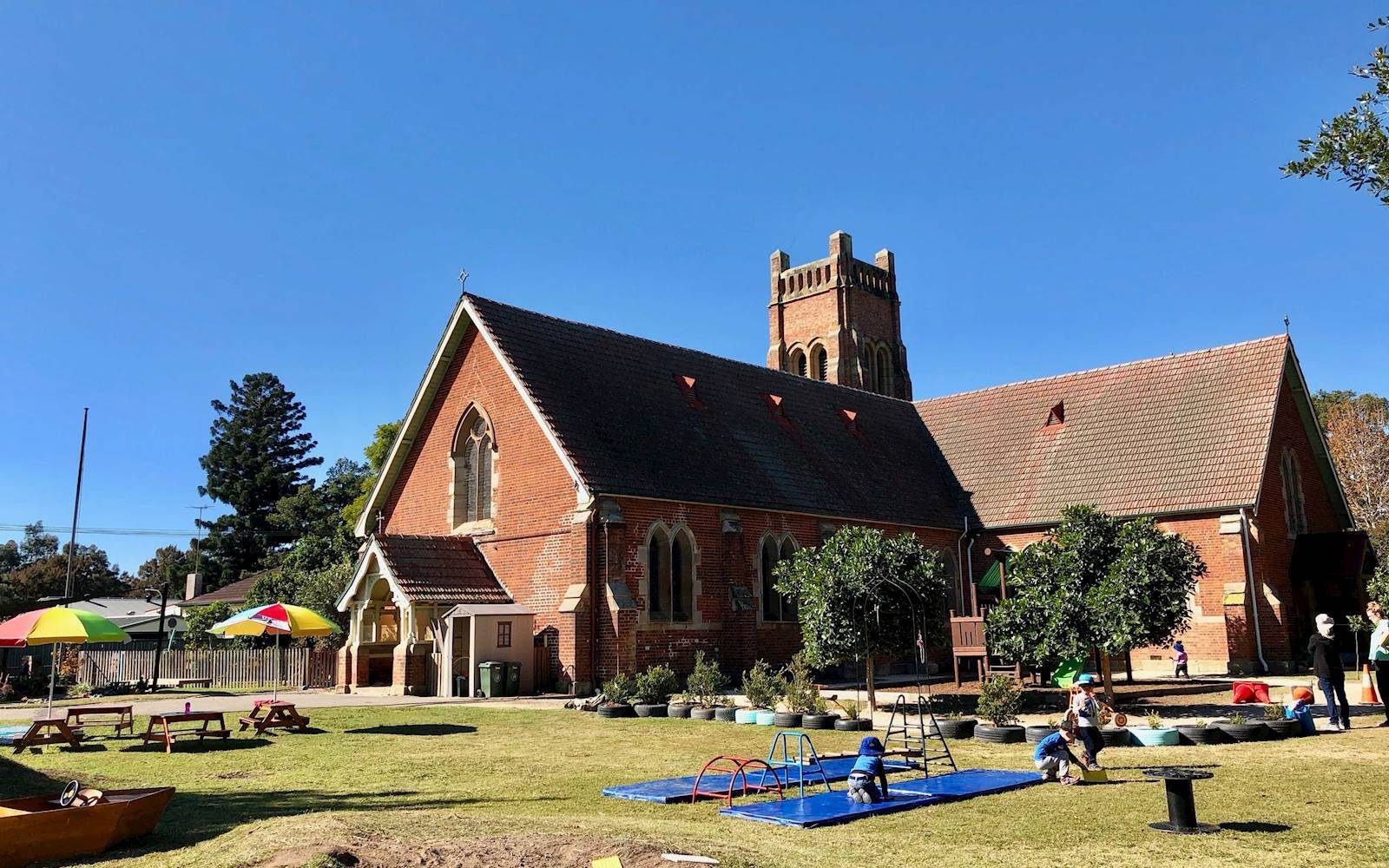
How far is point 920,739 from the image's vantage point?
15.3 m

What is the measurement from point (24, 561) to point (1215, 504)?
132400 mm

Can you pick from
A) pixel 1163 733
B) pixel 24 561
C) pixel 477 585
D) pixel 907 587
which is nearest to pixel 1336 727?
pixel 1163 733

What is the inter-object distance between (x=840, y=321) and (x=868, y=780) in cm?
4409

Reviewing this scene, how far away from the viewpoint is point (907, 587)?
65.5 ft

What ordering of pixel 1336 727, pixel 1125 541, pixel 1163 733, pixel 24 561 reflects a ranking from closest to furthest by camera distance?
pixel 1163 733, pixel 1336 727, pixel 1125 541, pixel 24 561

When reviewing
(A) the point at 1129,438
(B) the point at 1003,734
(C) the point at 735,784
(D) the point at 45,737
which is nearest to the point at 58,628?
(D) the point at 45,737

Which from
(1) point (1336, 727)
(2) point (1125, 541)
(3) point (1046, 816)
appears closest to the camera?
(3) point (1046, 816)

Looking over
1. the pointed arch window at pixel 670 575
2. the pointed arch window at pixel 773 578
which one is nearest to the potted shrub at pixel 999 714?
the pointed arch window at pixel 670 575

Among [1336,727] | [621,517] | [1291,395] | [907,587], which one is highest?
[1291,395]

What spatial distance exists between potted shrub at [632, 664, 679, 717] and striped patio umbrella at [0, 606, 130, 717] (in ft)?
30.0

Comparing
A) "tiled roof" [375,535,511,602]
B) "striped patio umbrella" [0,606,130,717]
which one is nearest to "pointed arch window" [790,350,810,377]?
"tiled roof" [375,535,511,602]

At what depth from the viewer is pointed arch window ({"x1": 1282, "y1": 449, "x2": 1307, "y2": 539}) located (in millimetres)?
32031

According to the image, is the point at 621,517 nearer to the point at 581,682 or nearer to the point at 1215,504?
the point at 581,682

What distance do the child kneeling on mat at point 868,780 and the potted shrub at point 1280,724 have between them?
7.86 m
